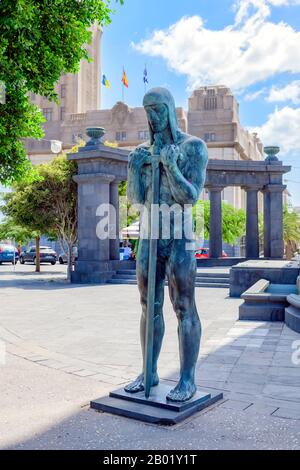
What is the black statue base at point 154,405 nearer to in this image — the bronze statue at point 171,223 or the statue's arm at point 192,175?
the bronze statue at point 171,223

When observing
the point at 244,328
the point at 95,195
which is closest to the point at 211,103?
the point at 95,195

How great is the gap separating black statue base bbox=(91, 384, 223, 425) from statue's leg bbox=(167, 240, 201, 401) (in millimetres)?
129

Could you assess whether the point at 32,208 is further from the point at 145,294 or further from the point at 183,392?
the point at 183,392

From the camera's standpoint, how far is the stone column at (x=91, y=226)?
18.7 m

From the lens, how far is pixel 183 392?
418cm

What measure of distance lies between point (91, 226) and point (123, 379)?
1380 cm

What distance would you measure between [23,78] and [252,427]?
7483 mm

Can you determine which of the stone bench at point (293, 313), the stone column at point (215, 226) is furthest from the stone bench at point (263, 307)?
the stone column at point (215, 226)

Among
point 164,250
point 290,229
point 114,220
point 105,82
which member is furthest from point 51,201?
point 105,82

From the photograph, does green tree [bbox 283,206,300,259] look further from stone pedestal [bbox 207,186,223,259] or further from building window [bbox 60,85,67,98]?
building window [bbox 60,85,67,98]

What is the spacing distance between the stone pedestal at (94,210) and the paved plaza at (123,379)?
7700 millimetres

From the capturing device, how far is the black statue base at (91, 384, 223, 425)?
391 cm

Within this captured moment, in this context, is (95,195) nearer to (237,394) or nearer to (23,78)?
(23,78)

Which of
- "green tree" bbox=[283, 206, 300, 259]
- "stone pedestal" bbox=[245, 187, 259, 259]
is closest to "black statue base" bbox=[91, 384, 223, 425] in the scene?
"stone pedestal" bbox=[245, 187, 259, 259]
